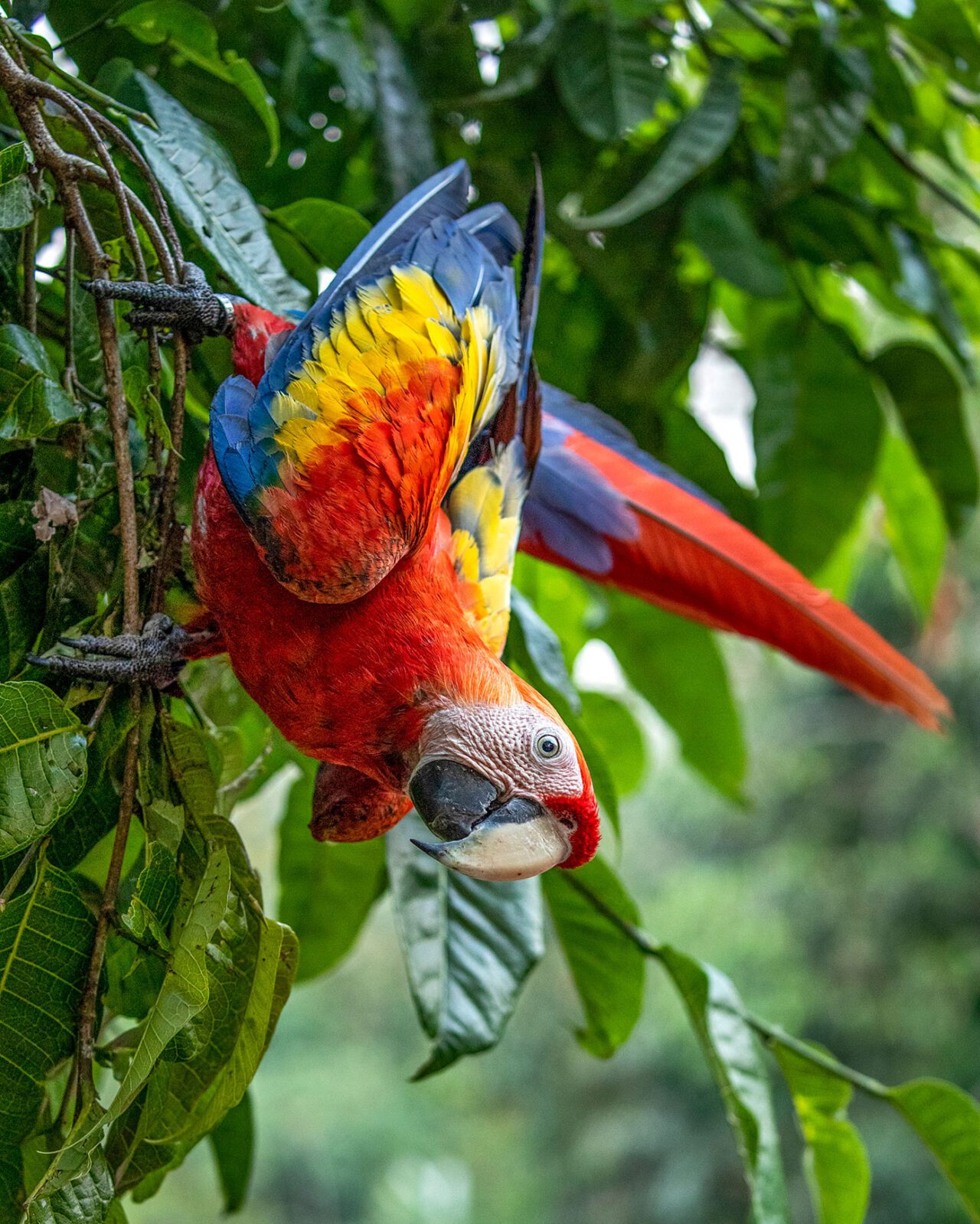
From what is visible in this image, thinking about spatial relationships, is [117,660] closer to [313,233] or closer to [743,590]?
[313,233]

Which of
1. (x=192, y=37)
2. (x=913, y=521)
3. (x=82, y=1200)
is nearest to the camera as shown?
(x=82, y=1200)

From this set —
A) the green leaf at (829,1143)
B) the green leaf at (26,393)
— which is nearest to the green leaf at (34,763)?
the green leaf at (26,393)

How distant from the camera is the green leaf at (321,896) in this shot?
39.2 inches

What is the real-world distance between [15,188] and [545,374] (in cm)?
59

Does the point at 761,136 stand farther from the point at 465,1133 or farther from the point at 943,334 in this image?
the point at 465,1133

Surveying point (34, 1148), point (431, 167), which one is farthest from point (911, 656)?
point (34, 1148)

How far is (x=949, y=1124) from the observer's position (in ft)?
3.06

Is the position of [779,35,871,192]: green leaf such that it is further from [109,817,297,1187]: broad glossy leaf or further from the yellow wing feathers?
[109,817,297,1187]: broad glossy leaf

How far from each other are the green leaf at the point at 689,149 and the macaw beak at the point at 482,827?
46 centimetres

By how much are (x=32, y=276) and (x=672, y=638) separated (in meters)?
0.68

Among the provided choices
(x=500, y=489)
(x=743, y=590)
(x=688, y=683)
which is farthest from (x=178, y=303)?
(x=688, y=683)

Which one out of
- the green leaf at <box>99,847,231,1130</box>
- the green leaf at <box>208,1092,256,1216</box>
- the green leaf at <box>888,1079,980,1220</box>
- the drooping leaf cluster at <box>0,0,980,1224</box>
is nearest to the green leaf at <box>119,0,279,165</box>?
the drooping leaf cluster at <box>0,0,980,1224</box>

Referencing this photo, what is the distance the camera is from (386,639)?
71 cm

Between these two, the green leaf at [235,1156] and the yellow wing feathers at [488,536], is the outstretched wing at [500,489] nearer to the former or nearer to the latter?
the yellow wing feathers at [488,536]
